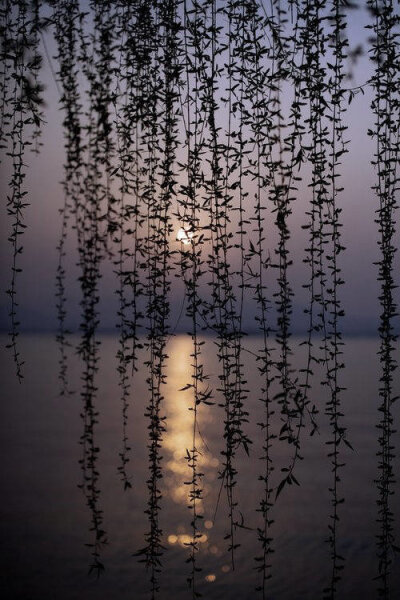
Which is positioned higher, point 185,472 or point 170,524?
point 170,524

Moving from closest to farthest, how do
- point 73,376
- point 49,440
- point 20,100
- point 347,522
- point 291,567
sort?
point 20,100
point 291,567
point 347,522
point 49,440
point 73,376

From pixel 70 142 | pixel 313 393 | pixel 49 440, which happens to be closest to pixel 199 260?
pixel 70 142

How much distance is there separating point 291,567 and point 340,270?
8.43 m

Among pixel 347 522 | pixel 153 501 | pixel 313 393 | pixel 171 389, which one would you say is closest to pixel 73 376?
pixel 171 389

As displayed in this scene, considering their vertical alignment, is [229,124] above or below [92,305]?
above

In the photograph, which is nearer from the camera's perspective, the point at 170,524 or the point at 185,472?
the point at 170,524

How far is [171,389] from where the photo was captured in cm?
3419

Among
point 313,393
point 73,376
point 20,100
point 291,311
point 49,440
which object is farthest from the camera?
point 73,376

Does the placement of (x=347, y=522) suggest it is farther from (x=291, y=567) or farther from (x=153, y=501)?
(x=153, y=501)

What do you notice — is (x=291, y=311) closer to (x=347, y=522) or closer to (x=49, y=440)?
(x=347, y=522)

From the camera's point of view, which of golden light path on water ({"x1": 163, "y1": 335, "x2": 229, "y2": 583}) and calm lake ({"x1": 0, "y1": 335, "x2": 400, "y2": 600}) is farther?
golden light path on water ({"x1": 163, "y1": 335, "x2": 229, "y2": 583})

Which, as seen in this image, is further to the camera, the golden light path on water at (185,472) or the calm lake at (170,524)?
the golden light path on water at (185,472)

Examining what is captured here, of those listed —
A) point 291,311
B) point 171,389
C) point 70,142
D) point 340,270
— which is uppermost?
point 70,142

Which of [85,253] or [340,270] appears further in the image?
[85,253]
